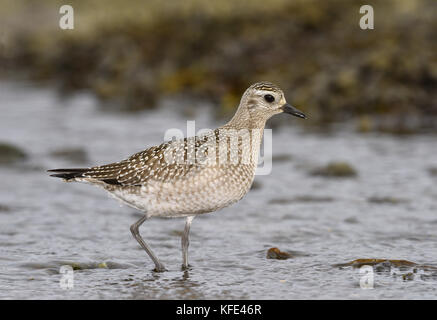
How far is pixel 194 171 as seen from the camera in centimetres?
844

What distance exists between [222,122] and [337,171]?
5289 millimetres

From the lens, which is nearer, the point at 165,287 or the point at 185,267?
the point at 165,287

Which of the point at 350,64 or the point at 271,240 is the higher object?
the point at 350,64

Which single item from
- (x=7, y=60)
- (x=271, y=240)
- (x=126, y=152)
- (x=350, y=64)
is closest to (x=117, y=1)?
(x=7, y=60)

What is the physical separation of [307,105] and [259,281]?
1066 cm

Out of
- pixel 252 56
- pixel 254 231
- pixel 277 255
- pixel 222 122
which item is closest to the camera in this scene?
pixel 277 255

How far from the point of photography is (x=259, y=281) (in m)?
8.30

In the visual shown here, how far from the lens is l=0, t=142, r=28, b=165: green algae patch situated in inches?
575

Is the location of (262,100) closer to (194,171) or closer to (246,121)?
(246,121)

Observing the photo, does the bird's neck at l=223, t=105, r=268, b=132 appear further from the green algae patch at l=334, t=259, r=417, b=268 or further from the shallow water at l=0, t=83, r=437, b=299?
the green algae patch at l=334, t=259, r=417, b=268

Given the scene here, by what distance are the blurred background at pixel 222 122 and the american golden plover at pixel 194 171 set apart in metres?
0.82

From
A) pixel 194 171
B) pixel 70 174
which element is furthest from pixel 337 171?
pixel 70 174

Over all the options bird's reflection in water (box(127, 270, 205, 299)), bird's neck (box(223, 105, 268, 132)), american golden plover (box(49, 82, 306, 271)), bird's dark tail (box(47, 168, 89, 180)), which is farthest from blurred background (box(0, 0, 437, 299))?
bird's neck (box(223, 105, 268, 132))
